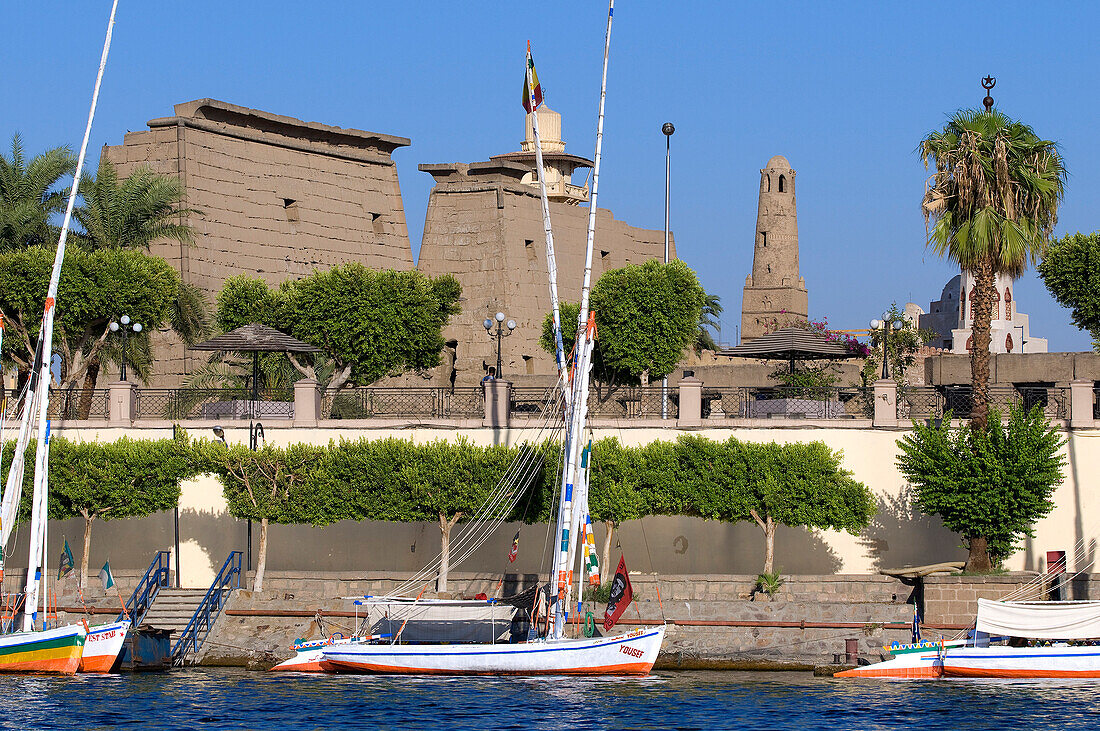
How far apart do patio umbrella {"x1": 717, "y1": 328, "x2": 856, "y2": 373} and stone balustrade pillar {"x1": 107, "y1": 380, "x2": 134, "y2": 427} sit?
582 inches

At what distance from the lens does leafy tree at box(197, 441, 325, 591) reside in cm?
3725

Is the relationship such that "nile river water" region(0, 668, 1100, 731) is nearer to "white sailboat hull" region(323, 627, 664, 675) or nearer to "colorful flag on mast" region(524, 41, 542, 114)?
"white sailboat hull" region(323, 627, 664, 675)

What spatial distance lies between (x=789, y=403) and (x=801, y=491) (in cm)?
336

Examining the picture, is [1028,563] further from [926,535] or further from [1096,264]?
[1096,264]

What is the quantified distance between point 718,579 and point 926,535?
18.1ft

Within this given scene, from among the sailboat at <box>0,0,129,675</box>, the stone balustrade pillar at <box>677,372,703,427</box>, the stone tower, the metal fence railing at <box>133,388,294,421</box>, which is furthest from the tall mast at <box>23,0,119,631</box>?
the stone tower

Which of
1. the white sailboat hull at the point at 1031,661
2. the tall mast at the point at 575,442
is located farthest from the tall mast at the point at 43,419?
the white sailboat hull at the point at 1031,661

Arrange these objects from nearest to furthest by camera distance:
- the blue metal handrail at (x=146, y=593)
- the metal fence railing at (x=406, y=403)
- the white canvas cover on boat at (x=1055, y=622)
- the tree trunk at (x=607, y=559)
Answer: the white canvas cover on boat at (x=1055, y=622) → the blue metal handrail at (x=146, y=593) → the tree trunk at (x=607, y=559) → the metal fence railing at (x=406, y=403)

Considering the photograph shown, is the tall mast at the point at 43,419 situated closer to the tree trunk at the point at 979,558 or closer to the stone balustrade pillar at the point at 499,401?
the stone balustrade pillar at the point at 499,401

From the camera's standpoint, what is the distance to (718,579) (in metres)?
35.5

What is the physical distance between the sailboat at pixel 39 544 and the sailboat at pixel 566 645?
5.02 metres

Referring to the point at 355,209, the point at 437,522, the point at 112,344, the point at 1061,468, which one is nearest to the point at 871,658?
the point at 1061,468

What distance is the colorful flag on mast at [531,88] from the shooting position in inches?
1319

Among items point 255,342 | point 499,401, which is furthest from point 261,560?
point 499,401
